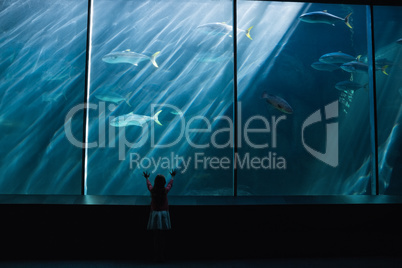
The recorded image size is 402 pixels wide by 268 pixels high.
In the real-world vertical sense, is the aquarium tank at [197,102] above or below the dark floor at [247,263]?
above

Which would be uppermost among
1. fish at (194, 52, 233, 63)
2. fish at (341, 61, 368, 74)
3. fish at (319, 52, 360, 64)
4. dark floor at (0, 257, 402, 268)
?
fish at (194, 52, 233, 63)

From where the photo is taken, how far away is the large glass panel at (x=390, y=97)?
1350 cm

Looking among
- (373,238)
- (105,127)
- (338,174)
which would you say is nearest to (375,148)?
(373,238)

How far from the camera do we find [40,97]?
2233 centimetres

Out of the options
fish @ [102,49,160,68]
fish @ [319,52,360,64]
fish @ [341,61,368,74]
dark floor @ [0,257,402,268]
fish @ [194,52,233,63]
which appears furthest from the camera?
fish @ [194,52,233,63]

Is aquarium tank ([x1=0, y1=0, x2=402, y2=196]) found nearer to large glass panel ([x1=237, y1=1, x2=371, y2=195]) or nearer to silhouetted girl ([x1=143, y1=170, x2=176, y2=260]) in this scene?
large glass panel ([x1=237, y1=1, x2=371, y2=195])

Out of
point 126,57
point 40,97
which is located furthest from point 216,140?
point 40,97

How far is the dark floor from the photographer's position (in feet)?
10.6

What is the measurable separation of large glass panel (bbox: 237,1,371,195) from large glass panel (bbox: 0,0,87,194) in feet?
29.3

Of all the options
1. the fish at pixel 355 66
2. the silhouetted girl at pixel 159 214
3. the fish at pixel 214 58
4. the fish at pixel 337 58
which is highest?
the fish at pixel 214 58

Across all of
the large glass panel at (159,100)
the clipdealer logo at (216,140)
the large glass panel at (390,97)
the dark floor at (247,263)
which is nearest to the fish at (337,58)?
the dark floor at (247,263)

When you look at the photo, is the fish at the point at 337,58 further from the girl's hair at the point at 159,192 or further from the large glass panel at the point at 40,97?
the large glass panel at the point at 40,97

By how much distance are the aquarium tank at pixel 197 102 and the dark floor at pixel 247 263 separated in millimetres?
8171

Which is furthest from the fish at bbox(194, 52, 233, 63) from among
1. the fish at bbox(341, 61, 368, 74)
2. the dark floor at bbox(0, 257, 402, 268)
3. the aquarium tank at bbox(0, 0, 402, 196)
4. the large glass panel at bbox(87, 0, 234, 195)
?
the dark floor at bbox(0, 257, 402, 268)
